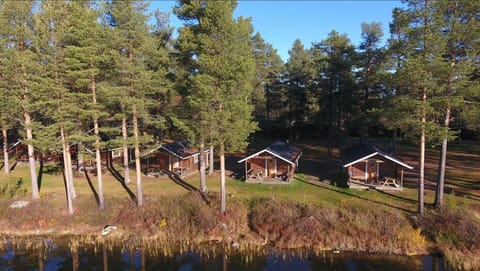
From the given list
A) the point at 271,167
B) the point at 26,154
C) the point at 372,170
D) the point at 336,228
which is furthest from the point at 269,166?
the point at 26,154

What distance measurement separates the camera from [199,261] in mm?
16594

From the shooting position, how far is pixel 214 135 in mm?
19531

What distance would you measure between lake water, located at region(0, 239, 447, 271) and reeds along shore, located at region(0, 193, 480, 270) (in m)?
0.78

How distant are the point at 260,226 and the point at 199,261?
4546mm

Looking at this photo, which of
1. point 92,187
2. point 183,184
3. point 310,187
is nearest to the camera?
point 310,187

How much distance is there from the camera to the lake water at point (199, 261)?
15.7 m

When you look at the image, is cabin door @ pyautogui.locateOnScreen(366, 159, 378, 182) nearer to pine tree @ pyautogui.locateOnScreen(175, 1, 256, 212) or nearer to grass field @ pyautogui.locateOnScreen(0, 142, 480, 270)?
grass field @ pyautogui.locateOnScreen(0, 142, 480, 270)

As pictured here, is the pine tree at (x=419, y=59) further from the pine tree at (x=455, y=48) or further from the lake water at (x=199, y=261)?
the lake water at (x=199, y=261)

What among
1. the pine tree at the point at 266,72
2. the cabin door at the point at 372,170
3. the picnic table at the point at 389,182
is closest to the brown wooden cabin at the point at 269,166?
the cabin door at the point at 372,170

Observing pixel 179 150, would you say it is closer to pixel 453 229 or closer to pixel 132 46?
pixel 132 46

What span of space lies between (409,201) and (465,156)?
72.8ft

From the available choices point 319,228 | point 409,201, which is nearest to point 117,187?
point 319,228

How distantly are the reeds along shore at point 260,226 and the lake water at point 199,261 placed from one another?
0.78m

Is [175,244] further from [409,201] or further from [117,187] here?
[409,201]
